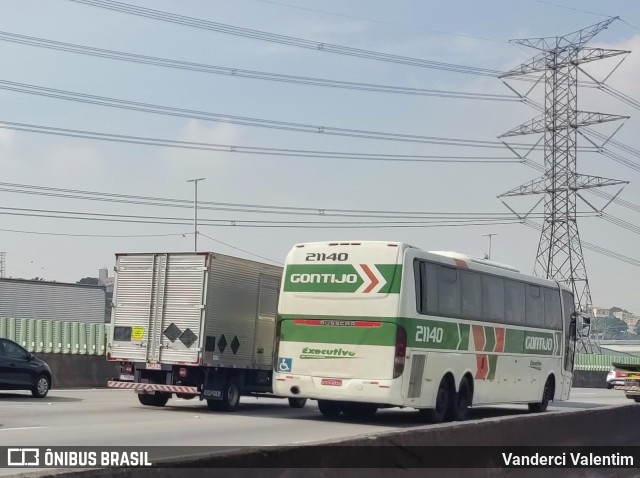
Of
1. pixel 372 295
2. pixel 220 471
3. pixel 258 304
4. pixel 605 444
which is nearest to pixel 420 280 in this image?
pixel 372 295

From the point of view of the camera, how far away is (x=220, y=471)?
265 inches

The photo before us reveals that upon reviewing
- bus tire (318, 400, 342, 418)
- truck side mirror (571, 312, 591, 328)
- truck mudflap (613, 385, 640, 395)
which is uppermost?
truck side mirror (571, 312, 591, 328)

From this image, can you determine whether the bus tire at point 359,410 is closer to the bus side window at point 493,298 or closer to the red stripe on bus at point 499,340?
the red stripe on bus at point 499,340

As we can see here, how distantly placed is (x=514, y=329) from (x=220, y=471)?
691 inches

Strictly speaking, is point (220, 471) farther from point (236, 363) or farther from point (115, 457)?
point (236, 363)

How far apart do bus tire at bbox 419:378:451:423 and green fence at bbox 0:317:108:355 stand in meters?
14.3

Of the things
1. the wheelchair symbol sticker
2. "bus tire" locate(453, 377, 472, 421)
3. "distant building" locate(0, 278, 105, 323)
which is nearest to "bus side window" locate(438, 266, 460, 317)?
"bus tire" locate(453, 377, 472, 421)

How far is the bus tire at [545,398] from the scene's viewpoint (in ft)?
84.6

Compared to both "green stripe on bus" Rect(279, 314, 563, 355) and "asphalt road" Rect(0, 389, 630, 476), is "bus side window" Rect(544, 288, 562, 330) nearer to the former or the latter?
"asphalt road" Rect(0, 389, 630, 476)

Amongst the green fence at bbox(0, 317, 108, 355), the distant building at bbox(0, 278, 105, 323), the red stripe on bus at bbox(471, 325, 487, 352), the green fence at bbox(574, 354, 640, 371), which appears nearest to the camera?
the red stripe on bus at bbox(471, 325, 487, 352)

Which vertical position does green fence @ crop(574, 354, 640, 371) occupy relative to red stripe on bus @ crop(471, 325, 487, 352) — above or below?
below

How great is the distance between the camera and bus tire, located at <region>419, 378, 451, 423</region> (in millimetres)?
20062

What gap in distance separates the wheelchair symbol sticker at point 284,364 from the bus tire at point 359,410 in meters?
2.17

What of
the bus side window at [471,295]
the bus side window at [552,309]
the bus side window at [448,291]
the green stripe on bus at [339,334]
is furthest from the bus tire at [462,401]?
the bus side window at [552,309]
